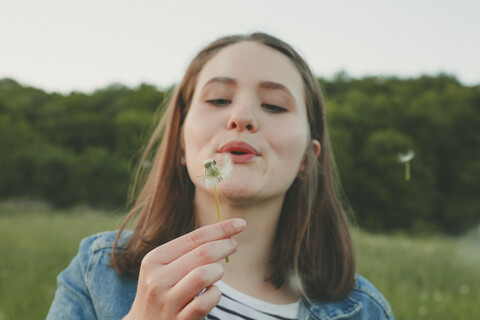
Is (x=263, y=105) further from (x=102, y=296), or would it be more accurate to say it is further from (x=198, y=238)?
(x=102, y=296)

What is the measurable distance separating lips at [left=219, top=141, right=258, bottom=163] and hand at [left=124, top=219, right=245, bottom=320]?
1.61 ft

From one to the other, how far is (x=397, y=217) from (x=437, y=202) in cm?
362

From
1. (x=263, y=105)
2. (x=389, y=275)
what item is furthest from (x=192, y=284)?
(x=389, y=275)

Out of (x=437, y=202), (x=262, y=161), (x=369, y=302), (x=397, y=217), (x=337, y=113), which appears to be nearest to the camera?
(x=262, y=161)

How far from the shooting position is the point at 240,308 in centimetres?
190

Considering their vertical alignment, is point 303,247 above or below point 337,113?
above

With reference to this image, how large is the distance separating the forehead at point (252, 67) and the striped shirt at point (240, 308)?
97cm

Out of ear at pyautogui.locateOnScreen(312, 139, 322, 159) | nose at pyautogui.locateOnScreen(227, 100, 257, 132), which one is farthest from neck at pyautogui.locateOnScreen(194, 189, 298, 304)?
ear at pyautogui.locateOnScreen(312, 139, 322, 159)

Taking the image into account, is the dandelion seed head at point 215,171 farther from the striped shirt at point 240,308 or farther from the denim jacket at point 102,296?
the denim jacket at point 102,296

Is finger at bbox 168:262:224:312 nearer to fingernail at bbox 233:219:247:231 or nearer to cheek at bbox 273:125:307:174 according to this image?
fingernail at bbox 233:219:247:231

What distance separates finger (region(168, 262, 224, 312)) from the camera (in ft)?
4.25

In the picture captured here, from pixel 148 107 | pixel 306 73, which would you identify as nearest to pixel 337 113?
pixel 148 107

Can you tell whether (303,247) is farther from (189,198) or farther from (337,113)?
(337,113)

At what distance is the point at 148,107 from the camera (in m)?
45.7
